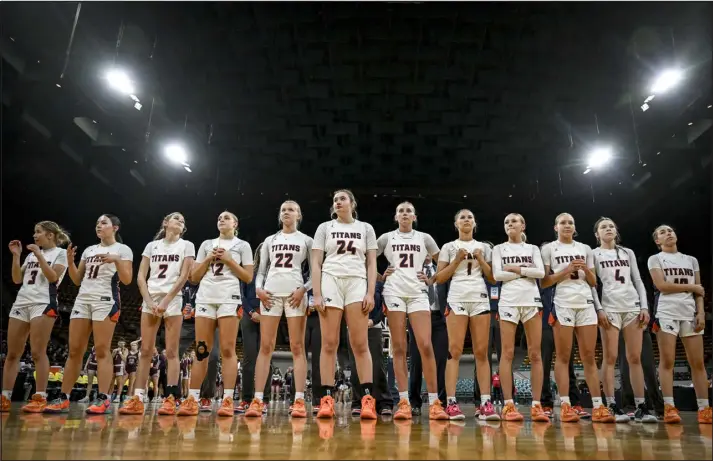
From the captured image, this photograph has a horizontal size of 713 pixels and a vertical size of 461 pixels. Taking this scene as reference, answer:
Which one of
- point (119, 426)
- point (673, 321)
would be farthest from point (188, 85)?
point (673, 321)

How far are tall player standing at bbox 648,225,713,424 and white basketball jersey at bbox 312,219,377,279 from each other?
7.72 feet

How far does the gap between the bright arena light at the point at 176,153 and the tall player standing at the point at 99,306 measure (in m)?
5.75

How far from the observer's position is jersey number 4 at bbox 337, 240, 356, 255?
338 cm

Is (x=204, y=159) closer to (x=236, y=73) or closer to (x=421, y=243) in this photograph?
(x=236, y=73)

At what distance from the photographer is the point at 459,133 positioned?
8406 millimetres

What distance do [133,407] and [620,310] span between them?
374cm

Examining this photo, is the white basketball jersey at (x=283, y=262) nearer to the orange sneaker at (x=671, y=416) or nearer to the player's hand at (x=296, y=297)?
the player's hand at (x=296, y=297)

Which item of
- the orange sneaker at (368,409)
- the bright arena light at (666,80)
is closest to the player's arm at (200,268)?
the orange sneaker at (368,409)

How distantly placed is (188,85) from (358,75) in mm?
2661

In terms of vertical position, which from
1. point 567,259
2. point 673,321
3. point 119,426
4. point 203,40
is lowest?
point 119,426

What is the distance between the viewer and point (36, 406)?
3.33 meters

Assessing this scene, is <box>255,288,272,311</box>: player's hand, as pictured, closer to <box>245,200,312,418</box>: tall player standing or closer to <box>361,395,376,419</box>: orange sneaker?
<box>245,200,312,418</box>: tall player standing

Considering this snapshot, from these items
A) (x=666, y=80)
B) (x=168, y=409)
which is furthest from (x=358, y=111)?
(x=168, y=409)

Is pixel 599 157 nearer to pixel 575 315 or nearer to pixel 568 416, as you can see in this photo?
pixel 575 315
